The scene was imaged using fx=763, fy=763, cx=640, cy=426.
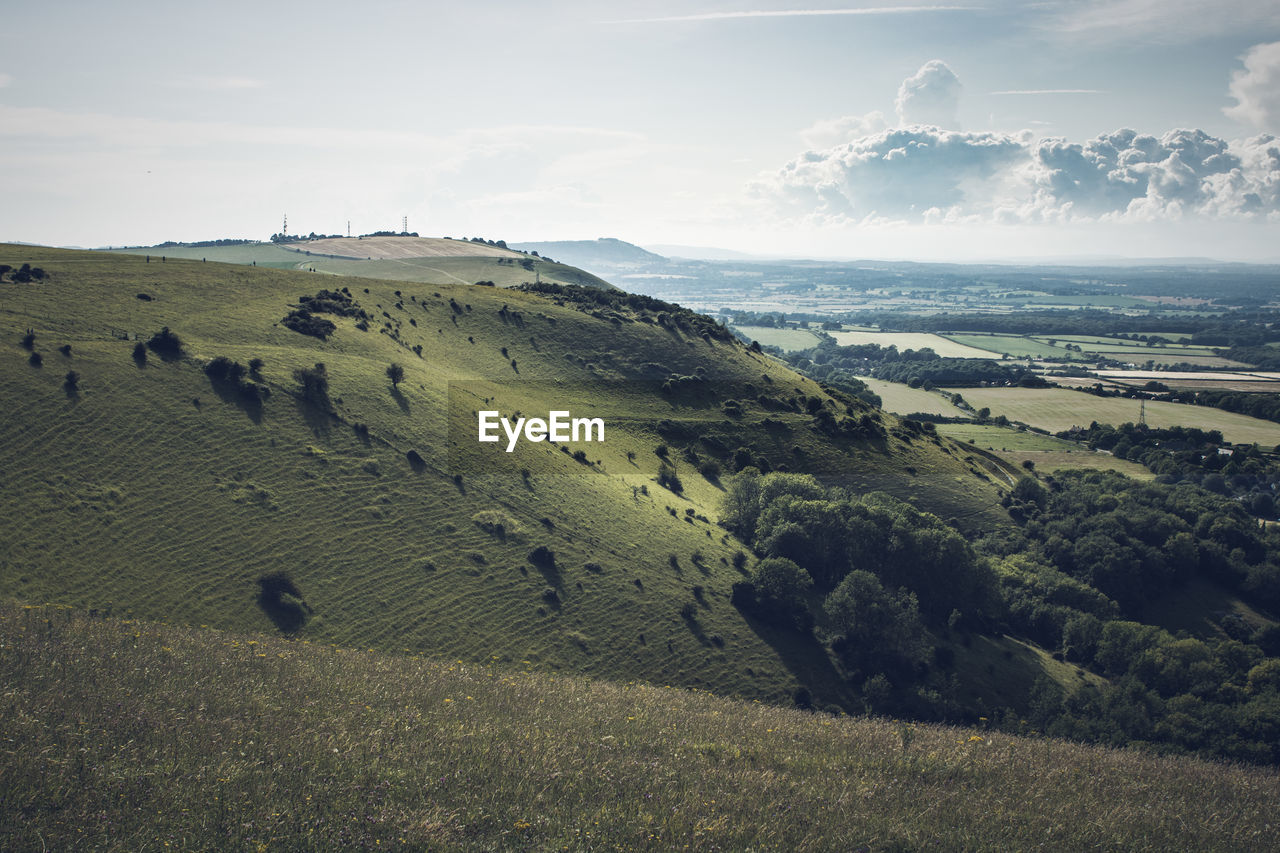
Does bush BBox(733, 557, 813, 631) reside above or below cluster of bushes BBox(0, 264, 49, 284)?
below

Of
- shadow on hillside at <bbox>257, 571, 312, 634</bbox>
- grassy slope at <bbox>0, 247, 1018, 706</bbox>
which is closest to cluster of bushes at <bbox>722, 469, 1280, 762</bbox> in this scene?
grassy slope at <bbox>0, 247, 1018, 706</bbox>

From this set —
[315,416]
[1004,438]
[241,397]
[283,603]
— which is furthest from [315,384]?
[1004,438]

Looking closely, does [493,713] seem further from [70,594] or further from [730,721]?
[70,594]

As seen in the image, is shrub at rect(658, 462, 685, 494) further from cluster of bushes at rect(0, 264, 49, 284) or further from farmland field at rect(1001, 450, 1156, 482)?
cluster of bushes at rect(0, 264, 49, 284)

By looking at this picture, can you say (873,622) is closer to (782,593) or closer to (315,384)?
(782,593)

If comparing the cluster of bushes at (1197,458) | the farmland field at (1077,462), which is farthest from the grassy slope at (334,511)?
the cluster of bushes at (1197,458)
